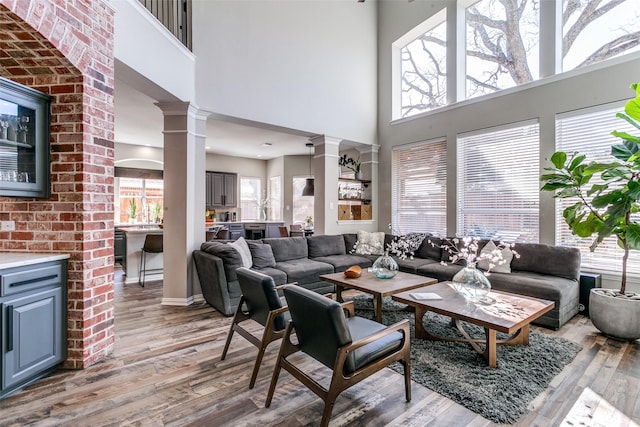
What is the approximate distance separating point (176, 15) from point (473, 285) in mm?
5111

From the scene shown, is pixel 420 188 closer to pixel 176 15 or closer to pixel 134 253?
pixel 176 15

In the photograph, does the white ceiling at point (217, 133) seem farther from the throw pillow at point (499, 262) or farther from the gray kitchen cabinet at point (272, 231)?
the throw pillow at point (499, 262)

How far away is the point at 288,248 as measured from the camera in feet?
16.0

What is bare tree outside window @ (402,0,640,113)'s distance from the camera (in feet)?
12.4

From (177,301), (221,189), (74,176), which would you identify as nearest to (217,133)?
(221,189)

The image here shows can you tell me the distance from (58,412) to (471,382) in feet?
9.16

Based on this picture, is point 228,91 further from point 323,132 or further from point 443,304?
point 443,304

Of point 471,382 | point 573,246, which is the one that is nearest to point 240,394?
point 471,382

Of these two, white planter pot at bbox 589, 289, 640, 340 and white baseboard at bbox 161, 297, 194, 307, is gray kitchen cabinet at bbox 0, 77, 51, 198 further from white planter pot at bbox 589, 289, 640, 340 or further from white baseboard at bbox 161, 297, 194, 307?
white planter pot at bbox 589, 289, 640, 340

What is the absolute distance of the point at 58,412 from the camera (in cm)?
192

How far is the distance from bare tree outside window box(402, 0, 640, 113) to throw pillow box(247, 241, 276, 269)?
4.14 metres

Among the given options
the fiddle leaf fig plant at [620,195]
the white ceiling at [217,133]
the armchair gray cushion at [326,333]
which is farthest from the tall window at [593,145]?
the white ceiling at [217,133]

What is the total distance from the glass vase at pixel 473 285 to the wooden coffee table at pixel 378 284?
0.51 metres

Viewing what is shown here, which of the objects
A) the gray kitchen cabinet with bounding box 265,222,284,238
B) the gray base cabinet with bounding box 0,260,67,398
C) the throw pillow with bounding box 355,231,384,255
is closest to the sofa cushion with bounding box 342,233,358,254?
the throw pillow with bounding box 355,231,384,255
